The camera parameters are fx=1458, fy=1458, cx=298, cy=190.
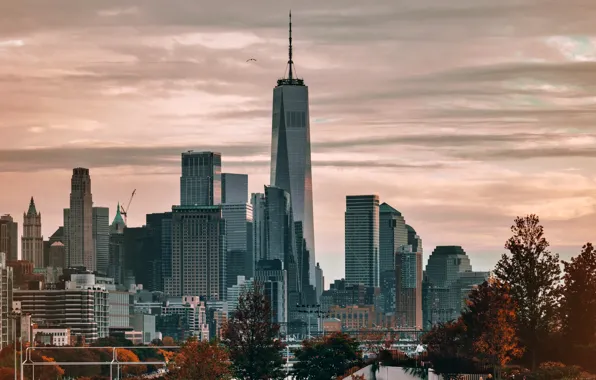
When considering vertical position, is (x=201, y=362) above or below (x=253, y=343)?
below

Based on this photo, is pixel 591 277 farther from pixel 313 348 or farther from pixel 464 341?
pixel 313 348

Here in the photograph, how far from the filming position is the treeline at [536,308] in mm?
89688

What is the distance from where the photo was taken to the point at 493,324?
86.4 meters

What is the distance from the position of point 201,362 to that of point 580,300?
2482 centimetres

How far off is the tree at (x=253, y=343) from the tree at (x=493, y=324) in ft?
54.5

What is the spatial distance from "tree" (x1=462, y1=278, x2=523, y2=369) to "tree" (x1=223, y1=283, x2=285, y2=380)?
54.5 feet

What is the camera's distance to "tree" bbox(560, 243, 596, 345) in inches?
3642

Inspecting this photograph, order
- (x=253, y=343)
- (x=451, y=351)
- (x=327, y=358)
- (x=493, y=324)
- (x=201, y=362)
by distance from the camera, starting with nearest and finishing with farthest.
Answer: (x=493, y=324) → (x=201, y=362) → (x=451, y=351) → (x=253, y=343) → (x=327, y=358)

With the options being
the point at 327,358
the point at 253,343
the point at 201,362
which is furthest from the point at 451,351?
the point at 327,358

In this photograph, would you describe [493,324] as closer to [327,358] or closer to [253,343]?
[253,343]

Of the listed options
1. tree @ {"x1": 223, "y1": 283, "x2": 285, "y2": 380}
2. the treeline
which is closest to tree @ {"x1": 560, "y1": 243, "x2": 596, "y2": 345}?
the treeline

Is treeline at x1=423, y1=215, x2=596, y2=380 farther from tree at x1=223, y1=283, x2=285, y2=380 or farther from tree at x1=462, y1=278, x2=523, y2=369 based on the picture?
tree at x1=223, y1=283, x2=285, y2=380

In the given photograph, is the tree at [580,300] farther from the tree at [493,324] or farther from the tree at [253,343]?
the tree at [253,343]

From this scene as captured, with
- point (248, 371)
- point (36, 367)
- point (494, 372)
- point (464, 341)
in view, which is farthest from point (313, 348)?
point (36, 367)
